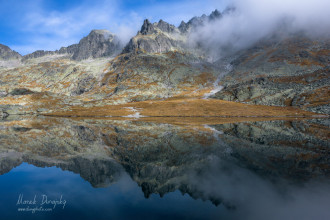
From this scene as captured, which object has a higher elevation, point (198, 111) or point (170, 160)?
point (170, 160)

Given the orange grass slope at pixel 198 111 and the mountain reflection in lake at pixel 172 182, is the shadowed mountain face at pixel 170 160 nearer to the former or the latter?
the mountain reflection in lake at pixel 172 182

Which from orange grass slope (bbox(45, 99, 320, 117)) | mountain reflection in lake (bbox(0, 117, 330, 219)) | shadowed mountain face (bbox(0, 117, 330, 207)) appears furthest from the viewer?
orange grass slope (bbox(45, 99, 320, 117))

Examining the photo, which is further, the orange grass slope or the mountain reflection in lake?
the orange grass slope

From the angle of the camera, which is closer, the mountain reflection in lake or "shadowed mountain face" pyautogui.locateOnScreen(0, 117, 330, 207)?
the mountain reflection in lake

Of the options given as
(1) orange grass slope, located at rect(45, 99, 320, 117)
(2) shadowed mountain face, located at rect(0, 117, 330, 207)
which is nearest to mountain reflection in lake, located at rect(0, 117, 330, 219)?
(2) shadowed mountain face, located at rect(0, 117, 330, 207)

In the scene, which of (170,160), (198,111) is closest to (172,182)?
(170,160)

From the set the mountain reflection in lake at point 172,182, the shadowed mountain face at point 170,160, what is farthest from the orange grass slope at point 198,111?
the mountain reflection in lake at point 172,182

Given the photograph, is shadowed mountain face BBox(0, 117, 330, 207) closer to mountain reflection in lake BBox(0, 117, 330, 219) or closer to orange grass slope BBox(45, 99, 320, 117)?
mountain reflection in lake BBox(0, 117, 330, 219)

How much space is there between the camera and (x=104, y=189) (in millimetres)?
13656

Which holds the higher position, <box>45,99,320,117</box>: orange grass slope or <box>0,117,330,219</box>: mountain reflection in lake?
<box>0,117,330,219</box>: mountain reflection in lake

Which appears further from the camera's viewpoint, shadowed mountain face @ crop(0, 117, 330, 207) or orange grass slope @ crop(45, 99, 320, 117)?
orange grass slope @ crop(45, 99, 320, 117)

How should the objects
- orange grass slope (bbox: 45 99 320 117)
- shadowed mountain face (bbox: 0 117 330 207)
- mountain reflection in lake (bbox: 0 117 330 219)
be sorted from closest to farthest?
mountain reflection in lake (bbox: 0 117 330 219), shadowed mountain face (bbox: 0 117 330 207), orange grass slope (bbox: 45 99 320 117)

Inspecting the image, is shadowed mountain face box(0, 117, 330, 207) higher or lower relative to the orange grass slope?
higher

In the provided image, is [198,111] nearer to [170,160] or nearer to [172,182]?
[170,160]
